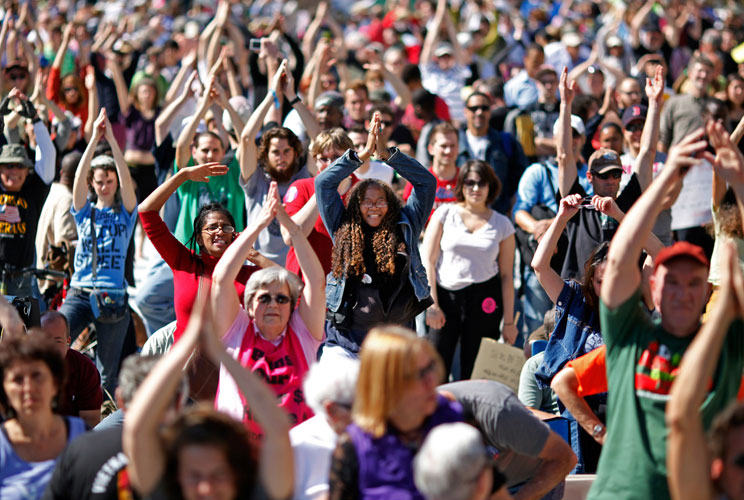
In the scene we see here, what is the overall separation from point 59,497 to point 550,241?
287 cm

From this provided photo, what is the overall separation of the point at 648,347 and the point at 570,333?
1.61 metres

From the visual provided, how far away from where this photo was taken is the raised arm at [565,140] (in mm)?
6395

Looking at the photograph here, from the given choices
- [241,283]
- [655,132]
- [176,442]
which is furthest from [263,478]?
[655,132]

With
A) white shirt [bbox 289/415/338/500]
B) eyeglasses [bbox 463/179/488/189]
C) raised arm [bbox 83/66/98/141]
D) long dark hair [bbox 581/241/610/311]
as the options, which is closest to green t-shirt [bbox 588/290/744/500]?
white shirt [bbox 289/415/338/500]

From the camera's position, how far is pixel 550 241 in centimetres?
534

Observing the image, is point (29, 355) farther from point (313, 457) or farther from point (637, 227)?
point (637, 227)

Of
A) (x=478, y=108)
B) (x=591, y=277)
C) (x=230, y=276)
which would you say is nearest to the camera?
(x=230, y=276)

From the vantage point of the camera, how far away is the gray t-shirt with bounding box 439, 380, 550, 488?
3945 millimetres

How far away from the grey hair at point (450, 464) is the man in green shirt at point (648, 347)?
24.7 inches

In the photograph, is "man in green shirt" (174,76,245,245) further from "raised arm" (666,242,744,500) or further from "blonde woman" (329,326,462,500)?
"raised arm" (666,242,744,500)

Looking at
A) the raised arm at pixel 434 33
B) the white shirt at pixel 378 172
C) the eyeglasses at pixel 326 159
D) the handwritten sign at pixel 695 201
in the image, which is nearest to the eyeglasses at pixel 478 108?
the white shirt at pixel 378 172

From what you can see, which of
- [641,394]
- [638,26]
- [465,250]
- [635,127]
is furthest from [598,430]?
[638,26]

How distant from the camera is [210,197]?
23.8 feet

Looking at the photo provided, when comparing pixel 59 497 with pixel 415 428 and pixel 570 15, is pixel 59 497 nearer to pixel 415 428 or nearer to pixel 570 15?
pixel 415 428
